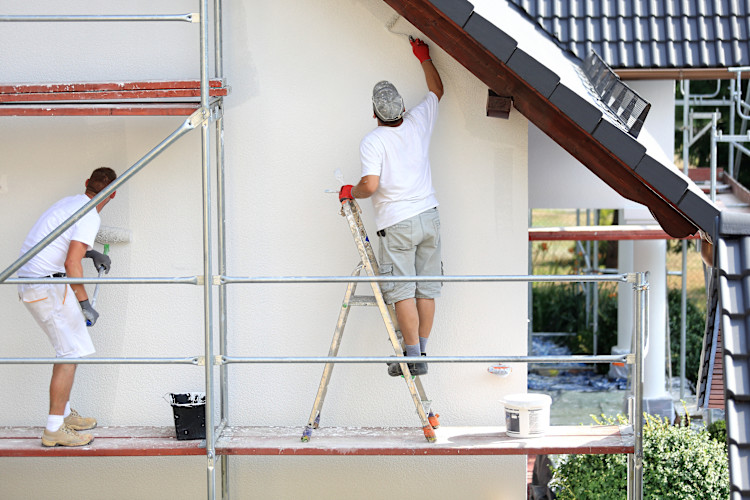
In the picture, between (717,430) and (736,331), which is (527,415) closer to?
(736,331)

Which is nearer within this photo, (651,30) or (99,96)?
(99,96)

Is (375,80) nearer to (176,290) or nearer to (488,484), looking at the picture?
(176,290)

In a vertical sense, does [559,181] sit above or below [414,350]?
above

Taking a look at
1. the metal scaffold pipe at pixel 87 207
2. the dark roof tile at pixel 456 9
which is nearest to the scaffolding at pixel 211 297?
the metal scaffold pipe at pixel 87 207

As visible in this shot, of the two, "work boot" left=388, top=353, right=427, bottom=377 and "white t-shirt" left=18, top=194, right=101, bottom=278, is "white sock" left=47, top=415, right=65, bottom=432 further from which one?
"work boot" left=388, top=353, right=427, bottom=377

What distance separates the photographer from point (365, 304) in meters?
5.27

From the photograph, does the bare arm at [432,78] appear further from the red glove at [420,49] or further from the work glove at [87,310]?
the work glove at [87,310]

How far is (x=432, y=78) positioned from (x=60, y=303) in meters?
2.32

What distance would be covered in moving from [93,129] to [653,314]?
21.7ft

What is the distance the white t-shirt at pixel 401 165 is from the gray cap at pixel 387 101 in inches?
3.1

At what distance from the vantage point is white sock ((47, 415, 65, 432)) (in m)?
5.15

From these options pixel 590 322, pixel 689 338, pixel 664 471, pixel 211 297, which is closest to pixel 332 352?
pixel 211 297

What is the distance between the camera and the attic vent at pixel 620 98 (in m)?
5.07

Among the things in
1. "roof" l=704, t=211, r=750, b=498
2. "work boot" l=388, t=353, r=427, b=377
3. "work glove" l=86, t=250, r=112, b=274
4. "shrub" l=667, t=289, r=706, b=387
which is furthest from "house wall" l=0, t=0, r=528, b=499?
"shrub" l=667, t=289, r=706, b=387
